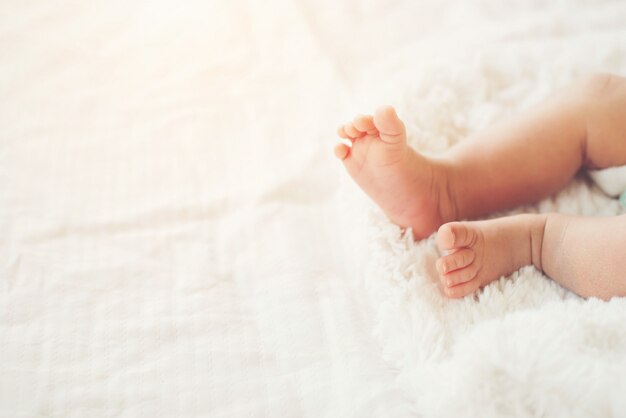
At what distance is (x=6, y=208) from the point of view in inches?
32.2

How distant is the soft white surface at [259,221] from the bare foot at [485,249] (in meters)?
0.02

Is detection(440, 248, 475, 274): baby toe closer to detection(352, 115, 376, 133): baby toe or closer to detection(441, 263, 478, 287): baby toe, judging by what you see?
detection(441, 263, 478, 287): baby toe

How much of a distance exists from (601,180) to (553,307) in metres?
0.27

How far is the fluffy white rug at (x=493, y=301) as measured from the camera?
22.3 inches

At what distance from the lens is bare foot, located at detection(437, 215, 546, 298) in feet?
2.34

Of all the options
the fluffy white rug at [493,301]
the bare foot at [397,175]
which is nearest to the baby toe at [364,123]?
the bare foot at [397,175]

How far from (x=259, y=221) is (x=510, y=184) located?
1.14ft

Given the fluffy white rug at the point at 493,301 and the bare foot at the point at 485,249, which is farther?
the bare foot at the point at 485,249

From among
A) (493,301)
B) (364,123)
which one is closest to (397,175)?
(364,123)

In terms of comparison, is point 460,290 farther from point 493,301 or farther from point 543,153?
point 543,153

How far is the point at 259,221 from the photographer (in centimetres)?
84

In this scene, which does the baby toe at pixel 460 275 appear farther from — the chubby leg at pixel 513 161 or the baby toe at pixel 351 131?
the baby toe at pixel 351 131

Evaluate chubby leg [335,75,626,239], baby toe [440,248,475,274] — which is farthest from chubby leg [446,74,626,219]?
baby toe [440,248,475,274]

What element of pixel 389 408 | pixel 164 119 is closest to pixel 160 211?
pixel 164 119
